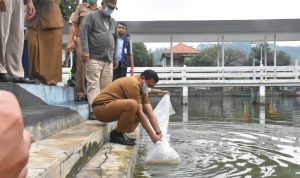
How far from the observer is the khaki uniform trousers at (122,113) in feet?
13.3

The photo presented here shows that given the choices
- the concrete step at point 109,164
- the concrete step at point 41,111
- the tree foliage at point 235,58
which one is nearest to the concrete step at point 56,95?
the concrete step at point 41,111

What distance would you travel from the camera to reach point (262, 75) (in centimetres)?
1788

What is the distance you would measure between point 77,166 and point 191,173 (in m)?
1.33

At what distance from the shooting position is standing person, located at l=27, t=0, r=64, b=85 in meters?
4.73

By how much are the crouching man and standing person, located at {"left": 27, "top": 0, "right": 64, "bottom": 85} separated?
839 mm

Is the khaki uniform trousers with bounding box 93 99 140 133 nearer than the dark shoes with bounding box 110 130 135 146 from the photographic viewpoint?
Yes

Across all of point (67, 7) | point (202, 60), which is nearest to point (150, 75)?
point (67, 7)

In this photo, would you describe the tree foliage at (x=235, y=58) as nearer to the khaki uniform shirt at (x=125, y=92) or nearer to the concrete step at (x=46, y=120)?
the khaki uniform shirt at (x=125, y=92)

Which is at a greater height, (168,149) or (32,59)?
(32,59)

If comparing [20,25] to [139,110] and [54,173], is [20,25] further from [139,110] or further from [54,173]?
[54,173]

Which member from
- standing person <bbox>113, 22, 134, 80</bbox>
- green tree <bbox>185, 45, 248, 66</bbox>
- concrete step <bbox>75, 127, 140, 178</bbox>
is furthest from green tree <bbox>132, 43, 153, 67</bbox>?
concrete step <bbox>75, 127, 140, 178</bbox>

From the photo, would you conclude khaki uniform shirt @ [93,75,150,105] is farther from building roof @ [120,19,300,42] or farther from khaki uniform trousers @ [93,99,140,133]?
building roof @ [120,19,300,42]

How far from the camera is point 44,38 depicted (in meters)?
4.78

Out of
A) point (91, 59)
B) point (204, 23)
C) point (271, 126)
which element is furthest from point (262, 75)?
point (91, 59)
